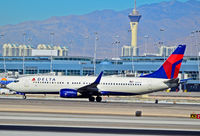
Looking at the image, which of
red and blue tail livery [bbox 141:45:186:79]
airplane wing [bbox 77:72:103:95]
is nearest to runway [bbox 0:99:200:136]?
airplane wing [bbox 77:72:103:95]

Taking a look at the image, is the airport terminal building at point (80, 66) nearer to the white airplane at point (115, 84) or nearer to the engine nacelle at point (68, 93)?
the white airplane at point (115, 84)

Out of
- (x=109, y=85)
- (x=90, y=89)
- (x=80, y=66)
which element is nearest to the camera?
(x=90, y=89)

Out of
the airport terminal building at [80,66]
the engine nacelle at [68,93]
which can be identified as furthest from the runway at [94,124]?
the airport terminal building at [80,66]

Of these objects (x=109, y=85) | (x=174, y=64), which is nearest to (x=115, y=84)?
(x=109, y=85)

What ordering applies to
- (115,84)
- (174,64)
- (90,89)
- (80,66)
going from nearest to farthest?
(90,89)
(174,64)
(115,84)
(80,66)

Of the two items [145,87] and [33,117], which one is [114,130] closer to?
[33,117]

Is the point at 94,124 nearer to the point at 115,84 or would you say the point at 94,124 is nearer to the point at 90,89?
the point at 90,89

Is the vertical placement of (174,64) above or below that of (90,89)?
above

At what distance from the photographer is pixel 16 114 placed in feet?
150

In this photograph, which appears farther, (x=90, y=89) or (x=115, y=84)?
(x=115, y=84)

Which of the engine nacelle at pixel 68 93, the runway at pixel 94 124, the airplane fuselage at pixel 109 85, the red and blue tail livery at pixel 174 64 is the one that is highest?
the red and blue tail livery at pixel 174 64

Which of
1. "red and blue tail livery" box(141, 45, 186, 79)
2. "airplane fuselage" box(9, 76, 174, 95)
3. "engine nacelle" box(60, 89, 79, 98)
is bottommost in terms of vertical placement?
"engine nacelle" box(60, 89, 79, 98)

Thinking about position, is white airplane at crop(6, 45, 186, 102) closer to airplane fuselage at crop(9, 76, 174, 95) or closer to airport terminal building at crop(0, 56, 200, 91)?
airplane fuselage at crop(9, 76, 174, 95)

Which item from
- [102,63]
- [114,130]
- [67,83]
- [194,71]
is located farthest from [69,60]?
[114,130]
